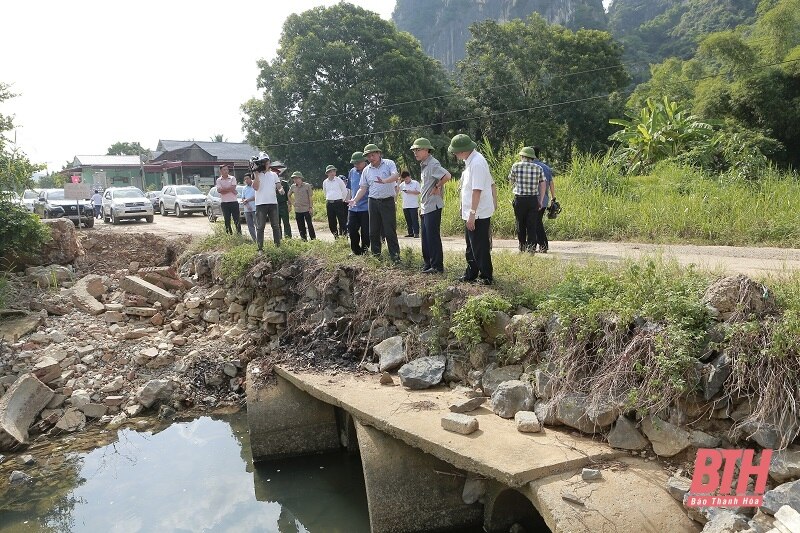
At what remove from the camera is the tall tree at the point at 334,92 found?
2781cm

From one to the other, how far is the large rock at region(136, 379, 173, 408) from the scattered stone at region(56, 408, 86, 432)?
74 cm

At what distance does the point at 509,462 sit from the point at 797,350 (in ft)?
6.98

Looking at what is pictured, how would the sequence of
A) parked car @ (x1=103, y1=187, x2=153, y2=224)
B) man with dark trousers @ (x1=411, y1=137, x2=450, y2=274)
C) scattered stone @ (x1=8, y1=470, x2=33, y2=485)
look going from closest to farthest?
scattered stone @ (x1=8, y1=470, x2=33, y2=485) < man with dark trousers @ (x1=411, y1=137, x2=450, y2=274) < parked car @ (x1=103, y1=187, x2=153, y2=224)

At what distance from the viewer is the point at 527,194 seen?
8359 mm

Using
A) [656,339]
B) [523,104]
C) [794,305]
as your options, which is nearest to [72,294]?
[656,339]

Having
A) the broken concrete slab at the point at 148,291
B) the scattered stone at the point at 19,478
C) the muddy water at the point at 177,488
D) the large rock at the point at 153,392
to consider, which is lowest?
the muddy water at the point at 177,488

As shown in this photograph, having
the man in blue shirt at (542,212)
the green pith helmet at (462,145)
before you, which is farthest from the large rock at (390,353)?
the man in blue shirt at (542,212)

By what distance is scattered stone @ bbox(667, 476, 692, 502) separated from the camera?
163 inches

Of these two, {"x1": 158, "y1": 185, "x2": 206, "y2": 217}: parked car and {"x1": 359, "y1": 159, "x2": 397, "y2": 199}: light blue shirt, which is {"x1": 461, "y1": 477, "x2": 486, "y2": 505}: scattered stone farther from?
{"x1": 158, "y1": 185, "x2": 206, "y2": 217}: parked car

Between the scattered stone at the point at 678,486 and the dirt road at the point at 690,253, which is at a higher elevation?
the dirt road at the point at 690,253

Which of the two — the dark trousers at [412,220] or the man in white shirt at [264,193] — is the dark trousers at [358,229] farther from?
the dark trousers at [412,220]

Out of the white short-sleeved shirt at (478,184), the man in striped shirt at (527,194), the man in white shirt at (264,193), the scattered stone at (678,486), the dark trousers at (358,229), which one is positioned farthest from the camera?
the man in white shirt at (264,193)

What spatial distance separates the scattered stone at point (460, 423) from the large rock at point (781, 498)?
6.88ft

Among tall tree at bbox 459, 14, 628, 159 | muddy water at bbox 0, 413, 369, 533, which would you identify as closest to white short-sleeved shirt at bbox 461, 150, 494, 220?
muddy water at bbox 0, 413, 369, 533
